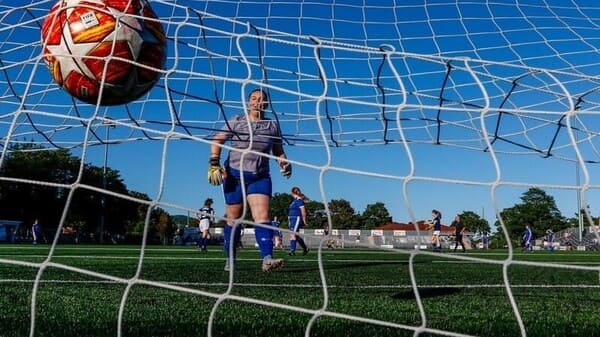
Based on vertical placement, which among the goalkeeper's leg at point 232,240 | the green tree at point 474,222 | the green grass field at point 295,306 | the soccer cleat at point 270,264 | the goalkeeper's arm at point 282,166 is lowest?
the green grass field at point 295,306

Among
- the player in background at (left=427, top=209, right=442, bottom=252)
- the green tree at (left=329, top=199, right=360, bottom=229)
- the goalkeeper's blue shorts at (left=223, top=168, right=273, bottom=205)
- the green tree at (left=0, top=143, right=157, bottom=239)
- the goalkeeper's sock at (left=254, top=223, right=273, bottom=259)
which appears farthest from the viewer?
the green tree at (left=329, top=199, right=360, bottom=229)

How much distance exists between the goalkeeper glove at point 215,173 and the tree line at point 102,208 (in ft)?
113

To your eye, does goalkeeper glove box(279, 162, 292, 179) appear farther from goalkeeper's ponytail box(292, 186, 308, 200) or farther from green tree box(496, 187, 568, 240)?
green tree box(496, 187, 568, 240)

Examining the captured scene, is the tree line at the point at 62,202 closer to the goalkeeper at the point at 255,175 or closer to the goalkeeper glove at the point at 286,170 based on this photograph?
the goalkeeper at the point at 255,175

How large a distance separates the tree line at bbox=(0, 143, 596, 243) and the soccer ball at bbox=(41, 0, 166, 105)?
3669cm

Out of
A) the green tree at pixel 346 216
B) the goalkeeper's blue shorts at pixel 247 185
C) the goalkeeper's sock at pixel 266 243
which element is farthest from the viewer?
the green tree at pixel 346 216

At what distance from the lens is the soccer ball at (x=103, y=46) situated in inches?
131

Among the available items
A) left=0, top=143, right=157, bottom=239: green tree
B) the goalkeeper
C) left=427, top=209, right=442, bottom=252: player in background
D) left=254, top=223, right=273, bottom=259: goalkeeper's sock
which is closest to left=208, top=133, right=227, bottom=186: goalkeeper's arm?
the goalkeeper

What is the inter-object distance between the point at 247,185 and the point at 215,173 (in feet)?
1.22

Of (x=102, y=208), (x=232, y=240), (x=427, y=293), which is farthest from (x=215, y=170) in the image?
(x=102, y=208)

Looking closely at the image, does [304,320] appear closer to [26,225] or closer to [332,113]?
[332,113]

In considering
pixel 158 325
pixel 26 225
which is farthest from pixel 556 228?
pixel 158 325

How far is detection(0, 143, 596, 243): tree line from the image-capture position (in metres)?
47.8

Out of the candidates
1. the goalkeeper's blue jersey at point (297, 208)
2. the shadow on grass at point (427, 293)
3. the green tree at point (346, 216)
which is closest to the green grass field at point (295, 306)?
the shadow on grass at point (427, 293)
